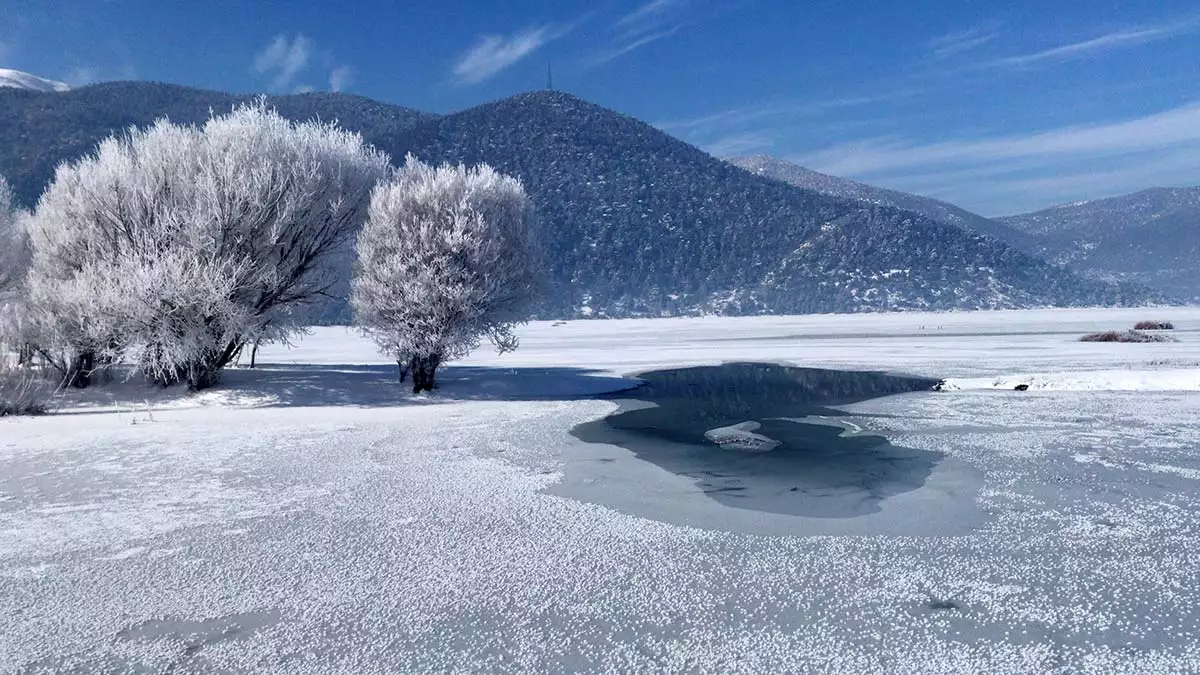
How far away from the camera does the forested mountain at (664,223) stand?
118250 millimetres

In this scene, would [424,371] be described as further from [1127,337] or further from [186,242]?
[1127,337]

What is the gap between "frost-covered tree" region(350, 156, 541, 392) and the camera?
→ 2111cm

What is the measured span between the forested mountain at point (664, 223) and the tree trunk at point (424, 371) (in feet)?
278

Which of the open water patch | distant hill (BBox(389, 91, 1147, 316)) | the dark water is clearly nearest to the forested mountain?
distant hill (BBox(389, 91, 1147, 316))

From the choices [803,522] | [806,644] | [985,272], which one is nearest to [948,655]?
[806,644]

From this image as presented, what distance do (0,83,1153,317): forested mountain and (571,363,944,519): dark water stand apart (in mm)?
86396

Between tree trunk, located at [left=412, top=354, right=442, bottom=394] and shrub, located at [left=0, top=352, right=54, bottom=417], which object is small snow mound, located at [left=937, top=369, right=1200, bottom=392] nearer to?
tree trunk, located at [left=412, top=354, right=442, bottom=394]

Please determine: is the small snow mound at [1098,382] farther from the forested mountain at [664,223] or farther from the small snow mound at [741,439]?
the forested mountain at [664,223]

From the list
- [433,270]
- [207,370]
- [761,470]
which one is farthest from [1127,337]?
[207,370]

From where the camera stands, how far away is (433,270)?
827 inches

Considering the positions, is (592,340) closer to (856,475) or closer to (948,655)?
(856,475)

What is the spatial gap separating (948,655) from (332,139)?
23.0m

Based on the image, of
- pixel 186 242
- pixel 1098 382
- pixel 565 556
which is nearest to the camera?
pixel 565 556

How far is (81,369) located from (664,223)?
118847 mm
